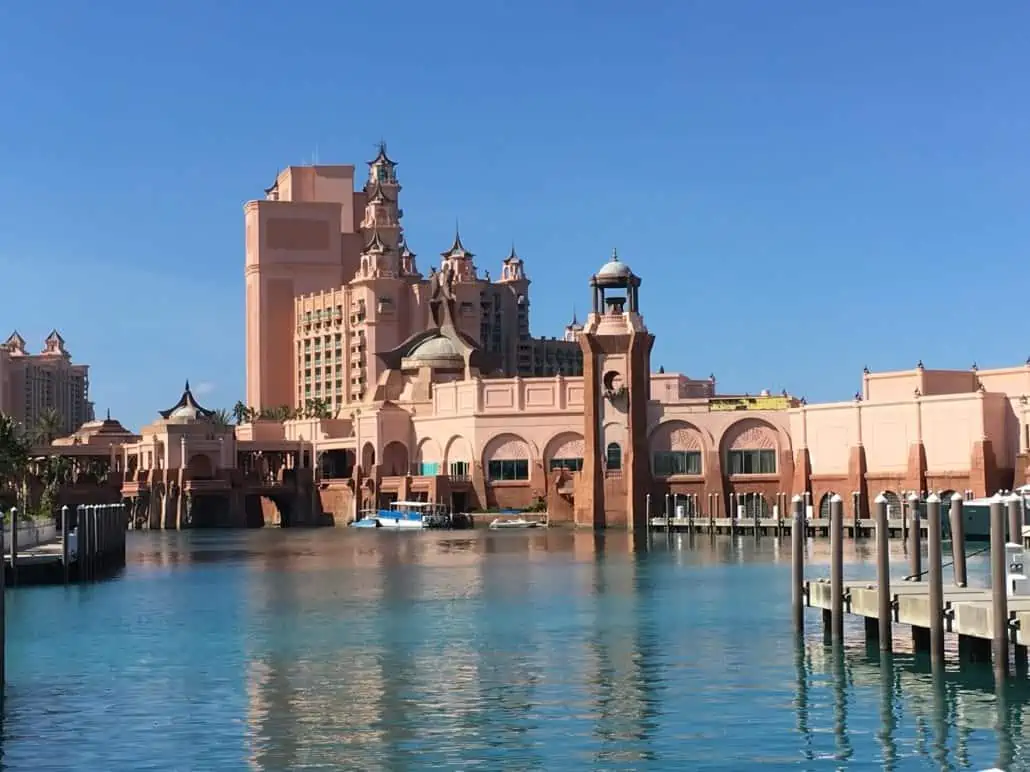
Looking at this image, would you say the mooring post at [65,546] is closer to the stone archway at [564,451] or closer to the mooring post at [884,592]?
the mooring post at [884,592]

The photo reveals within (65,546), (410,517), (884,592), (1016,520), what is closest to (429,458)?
(410,517)

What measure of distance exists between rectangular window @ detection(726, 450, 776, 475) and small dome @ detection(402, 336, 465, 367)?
3635 cm

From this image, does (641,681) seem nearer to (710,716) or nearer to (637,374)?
(710,716)

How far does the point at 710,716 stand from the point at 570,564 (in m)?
43.0

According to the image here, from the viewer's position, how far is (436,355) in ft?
479

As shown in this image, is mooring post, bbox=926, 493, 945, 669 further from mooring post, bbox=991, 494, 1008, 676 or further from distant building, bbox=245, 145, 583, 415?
distant building, bbox=245, 145, 583, 415

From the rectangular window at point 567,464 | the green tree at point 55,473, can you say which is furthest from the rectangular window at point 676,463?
the green tree at point 55,473

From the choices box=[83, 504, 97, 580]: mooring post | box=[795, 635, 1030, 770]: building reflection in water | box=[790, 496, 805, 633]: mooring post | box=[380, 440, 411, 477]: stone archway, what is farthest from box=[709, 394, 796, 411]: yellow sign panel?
box=[795, 635, 1030, 770]: building reflection in water

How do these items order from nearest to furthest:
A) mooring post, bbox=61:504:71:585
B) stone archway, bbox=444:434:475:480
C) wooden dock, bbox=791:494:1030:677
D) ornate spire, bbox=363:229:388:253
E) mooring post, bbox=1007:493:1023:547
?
wooden dock, bbox=791:494:1030:677 < mooring post, bbox=1007:493:1023:547 < mooring post, bbox=61:504:71:585 < stone archway, bbox=444:434:475:480 < ornate spire, bbox=363:229:388:253

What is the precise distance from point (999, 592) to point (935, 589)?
2185 millimetres

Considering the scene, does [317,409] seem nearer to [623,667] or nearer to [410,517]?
[410,517]

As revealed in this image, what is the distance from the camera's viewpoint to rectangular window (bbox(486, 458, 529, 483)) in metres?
124

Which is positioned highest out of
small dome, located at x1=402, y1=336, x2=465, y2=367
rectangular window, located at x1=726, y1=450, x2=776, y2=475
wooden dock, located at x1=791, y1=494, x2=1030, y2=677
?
small dome, located at x1=402, y1=336, x2=465, y2=367

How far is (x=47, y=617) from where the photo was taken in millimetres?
48781
